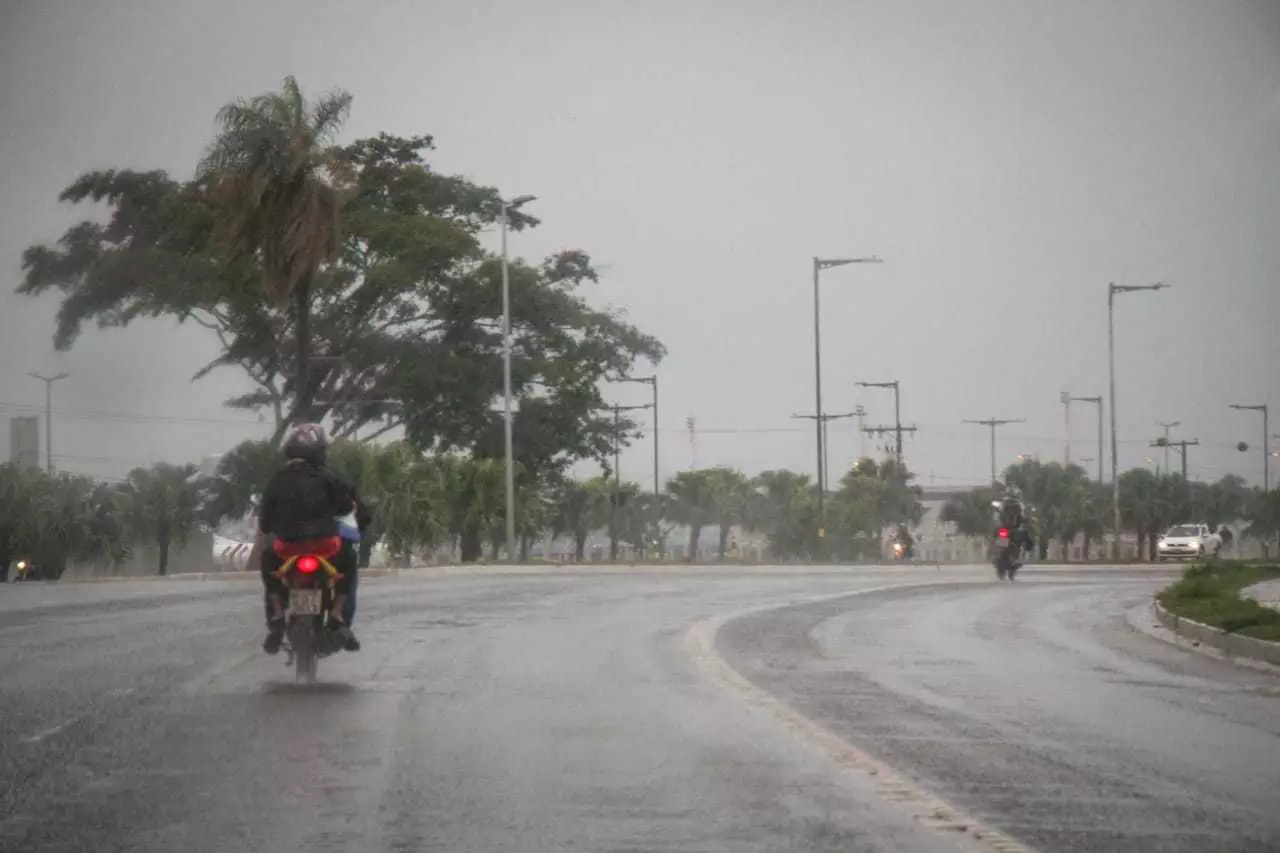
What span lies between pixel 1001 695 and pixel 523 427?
54.7m

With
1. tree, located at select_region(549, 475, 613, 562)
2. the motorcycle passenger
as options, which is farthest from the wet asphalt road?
tree, located at select_region(549, 475, 613, 562)

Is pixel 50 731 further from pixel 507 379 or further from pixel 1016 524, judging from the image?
pixel 507 379

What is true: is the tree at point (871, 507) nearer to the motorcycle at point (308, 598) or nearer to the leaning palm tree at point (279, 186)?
the leaning palm tree at point (279, 186)

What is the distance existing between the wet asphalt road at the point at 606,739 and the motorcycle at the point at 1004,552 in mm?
18405

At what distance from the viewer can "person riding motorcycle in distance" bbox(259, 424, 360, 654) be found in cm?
1453

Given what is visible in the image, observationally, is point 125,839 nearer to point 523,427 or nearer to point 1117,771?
point 1117,771

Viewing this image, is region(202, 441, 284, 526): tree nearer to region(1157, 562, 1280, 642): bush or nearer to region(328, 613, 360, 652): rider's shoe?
region(1157, 562, 1280, 642): bush

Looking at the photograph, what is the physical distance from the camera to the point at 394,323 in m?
66.9

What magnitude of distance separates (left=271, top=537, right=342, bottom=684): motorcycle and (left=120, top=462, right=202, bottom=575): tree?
223 ft

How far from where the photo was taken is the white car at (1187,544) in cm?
7400

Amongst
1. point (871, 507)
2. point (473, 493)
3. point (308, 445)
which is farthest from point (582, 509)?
point (308, 445)

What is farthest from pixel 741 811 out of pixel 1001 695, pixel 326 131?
pixel 326 131

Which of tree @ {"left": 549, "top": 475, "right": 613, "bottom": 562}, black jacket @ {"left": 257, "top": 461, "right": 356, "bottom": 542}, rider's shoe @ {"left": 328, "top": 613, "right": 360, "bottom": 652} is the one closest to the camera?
black jacket @ {"left": 257, "top": 461, "right": 356, "bottom": 542}

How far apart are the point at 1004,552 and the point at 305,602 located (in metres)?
27.9
